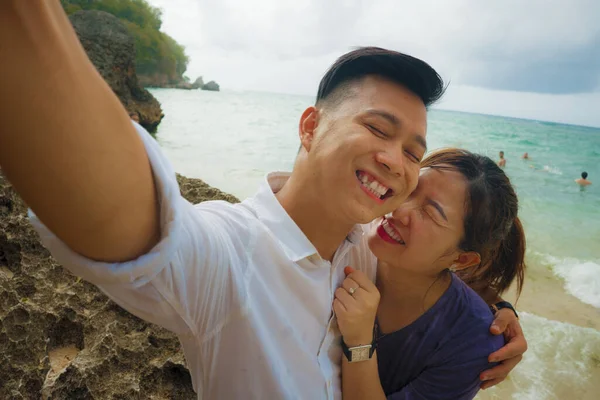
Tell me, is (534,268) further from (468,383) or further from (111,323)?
(111,323)

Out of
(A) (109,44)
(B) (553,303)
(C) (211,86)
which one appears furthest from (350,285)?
(C) (211,86)

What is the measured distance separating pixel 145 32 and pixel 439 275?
3434 cm

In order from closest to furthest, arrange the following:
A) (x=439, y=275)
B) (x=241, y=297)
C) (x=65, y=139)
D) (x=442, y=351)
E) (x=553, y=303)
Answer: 1. (x=65, y=139)
2. (x=241, y=297)
3. (x=442, y=351)
4. (x=439, y=275)
5. (x=553, y=303)

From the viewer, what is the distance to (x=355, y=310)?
4.58ft

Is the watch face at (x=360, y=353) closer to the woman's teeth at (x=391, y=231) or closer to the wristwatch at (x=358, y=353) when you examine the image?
the wristwatch at (x=358, y=353)

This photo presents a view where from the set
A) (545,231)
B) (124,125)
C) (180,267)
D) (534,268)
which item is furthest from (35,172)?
(545,231)

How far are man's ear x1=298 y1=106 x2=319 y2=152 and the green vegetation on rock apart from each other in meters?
26.9

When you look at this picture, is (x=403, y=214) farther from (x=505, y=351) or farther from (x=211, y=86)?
(x=211, y=86)

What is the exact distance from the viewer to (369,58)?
146 cm

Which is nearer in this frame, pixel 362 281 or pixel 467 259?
pixel 362 281

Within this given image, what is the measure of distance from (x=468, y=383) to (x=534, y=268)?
282 inches

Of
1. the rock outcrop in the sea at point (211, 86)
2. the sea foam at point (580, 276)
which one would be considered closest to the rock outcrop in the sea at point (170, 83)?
the rock outcrop in the sea at point (211, 86)

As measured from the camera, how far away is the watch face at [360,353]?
141 centimetres

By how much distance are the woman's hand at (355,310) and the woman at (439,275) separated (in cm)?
10
